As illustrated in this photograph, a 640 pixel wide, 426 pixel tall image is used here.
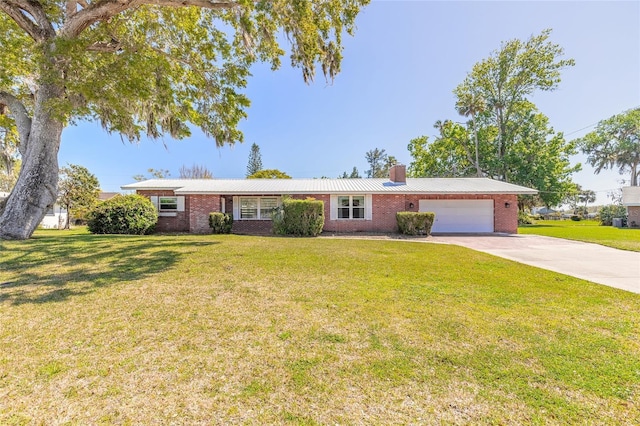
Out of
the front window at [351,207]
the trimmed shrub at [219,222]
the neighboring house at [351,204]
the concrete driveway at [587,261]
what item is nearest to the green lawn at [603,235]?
the concrete driveway at [587,261]

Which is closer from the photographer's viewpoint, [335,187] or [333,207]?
[333,207]

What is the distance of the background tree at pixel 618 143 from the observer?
3712 centimetres

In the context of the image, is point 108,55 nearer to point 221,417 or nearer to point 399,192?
point 221,417

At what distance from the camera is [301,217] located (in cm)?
1357

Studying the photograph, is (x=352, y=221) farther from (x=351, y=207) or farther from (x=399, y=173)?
(x=399, y=173)

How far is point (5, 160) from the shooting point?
1473 centimetres

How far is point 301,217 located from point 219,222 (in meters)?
4.61

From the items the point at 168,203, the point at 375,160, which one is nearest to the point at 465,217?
the point at 168,203

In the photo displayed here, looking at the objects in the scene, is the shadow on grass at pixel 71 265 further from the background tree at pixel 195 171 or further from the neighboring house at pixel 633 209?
the background tree at pixel 195 171

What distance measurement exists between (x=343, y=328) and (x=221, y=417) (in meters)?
1.78

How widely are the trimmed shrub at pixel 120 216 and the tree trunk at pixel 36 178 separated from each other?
10.2 ft

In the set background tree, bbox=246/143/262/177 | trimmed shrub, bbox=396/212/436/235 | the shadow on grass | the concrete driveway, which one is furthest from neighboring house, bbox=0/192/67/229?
the concrete driveway

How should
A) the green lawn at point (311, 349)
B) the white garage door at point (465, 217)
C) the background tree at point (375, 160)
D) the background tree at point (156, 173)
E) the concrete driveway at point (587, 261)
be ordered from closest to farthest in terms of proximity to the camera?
the green lawn at point (311, 349) < the concrete driveway at point (587, 261) < the white garage door at point (465, 217) < the background tree at point (156, 173) < the background tree at point (375, 160)

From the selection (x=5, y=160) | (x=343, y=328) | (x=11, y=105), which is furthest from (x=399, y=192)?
(x=5, y=160)
